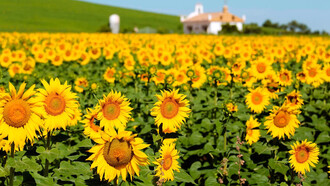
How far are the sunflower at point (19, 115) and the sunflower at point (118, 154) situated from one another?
57 centimetres

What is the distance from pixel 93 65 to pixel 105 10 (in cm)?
8954

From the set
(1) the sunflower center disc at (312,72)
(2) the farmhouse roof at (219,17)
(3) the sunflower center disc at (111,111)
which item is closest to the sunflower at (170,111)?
(3) the sunflower center disc at (111,111)

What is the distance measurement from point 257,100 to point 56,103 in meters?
3.27

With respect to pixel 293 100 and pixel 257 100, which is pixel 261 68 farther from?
pixel 293 100

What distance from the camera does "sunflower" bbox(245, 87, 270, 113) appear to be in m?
5.55

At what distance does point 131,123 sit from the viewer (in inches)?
202

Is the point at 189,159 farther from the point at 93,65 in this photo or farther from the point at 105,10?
the point at 105,10

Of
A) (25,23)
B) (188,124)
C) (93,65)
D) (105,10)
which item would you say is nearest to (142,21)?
(105,10)

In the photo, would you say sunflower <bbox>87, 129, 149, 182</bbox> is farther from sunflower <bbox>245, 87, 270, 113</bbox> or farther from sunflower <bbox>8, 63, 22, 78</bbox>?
sunflower <bbox>8, 63, 22, 78</bbox>

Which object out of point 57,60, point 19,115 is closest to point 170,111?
point 19,115

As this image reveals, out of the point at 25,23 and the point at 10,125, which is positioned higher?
the point at 25,23

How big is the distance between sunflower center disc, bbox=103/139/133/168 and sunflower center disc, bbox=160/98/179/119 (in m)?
1.04

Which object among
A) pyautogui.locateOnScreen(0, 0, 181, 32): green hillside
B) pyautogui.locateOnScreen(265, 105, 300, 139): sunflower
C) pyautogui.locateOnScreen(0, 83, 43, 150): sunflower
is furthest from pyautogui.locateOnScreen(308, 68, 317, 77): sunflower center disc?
pyautogui.locateOnScreen(0, 0, 181, 32): green hillside

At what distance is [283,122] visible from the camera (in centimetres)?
461
